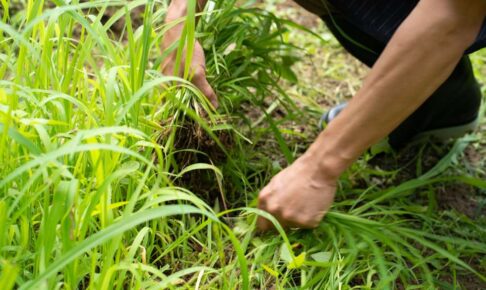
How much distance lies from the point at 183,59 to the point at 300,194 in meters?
0.38

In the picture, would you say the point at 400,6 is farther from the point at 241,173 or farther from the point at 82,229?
the point at 82,229

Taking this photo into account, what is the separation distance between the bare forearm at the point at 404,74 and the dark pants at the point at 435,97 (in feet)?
1.54

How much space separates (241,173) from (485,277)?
0.56m

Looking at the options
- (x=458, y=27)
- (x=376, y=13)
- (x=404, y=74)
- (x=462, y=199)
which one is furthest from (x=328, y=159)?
(x=462, y=199)

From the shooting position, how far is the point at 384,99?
1215 mm

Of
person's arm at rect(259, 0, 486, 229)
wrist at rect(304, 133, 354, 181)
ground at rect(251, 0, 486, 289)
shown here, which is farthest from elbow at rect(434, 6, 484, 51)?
ground at rect(251, 0, 486, 289)

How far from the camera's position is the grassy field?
109 centimetres

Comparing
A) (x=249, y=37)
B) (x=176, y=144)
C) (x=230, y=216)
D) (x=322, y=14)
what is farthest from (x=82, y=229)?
(x=322, y=14)

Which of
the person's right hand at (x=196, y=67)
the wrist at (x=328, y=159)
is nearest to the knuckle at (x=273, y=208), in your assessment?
the wrist at (x=328, y=159)

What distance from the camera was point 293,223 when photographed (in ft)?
4.38

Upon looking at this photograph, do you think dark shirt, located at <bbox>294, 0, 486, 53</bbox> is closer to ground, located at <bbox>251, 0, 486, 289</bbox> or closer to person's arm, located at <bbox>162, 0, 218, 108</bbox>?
ground, located at <bbox>251, 0, 486, 289</bbox>

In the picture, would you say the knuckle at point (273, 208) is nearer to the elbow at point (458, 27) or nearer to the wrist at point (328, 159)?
the wrist at point (328, 159)

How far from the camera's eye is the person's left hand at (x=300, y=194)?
1.31 m

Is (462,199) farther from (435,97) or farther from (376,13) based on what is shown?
(376,13)
